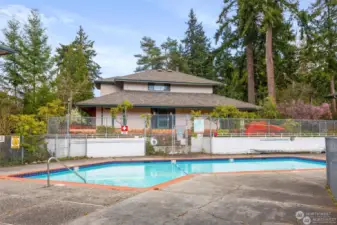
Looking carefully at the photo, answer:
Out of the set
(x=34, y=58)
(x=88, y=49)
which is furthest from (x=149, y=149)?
(x=88, y=49)

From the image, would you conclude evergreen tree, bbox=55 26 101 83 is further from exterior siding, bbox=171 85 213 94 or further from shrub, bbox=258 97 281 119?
shrub, bbox=258 97 281 119

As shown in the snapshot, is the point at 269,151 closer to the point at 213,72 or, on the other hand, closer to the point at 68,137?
the point at 68,137

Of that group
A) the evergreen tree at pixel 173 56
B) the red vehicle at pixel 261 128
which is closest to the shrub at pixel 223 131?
the red vehicle at pixel 261 128

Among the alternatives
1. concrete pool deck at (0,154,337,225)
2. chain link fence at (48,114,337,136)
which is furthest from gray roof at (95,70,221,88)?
concrete pool deck at (0,154,337,225)

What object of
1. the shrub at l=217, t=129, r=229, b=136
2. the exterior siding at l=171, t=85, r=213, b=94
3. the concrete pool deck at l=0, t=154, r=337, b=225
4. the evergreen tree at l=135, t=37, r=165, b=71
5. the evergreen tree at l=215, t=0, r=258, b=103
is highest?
the evergreen tree at l=135, t=37, r=165, b=71

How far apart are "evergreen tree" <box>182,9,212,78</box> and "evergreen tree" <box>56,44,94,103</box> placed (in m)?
18.1

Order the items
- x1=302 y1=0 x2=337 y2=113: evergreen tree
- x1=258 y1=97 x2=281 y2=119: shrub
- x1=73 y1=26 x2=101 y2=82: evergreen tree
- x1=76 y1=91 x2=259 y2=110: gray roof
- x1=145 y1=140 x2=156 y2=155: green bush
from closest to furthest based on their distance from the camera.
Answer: x1=145 y1=140 x2=156 y2=155: green bush, x1=76 y1=91 x2=259 y2=110: gray roof, x1=258 y1=97 x2=281 y2=119: shrub, x1=302 y1=0 x2=337 y2=113: evergreen tree, x1=73 y1=26 x2=101 y2=82: evergreen tree

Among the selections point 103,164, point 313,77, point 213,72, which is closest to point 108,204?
point 103,164

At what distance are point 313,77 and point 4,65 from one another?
3315 cm

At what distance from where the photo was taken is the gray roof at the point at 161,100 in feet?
66.5

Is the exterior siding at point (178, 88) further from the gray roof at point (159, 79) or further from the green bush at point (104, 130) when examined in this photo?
the green bush at point (104, 130)

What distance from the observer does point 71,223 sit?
4.15 m

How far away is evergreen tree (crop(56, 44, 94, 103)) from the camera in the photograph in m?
29.3

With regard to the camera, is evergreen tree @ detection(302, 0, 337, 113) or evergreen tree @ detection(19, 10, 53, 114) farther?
evergreen tree @ detection(302, 0, 337, 113)
